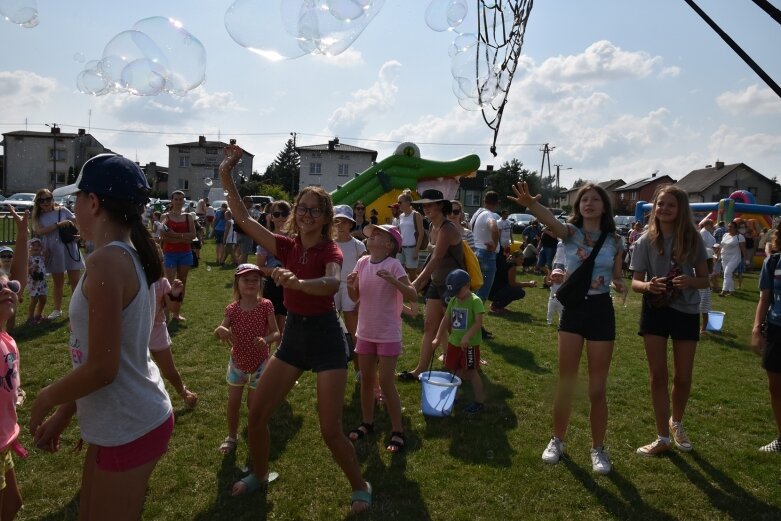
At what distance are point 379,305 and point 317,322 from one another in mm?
1195

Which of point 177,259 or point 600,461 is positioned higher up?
point 177,259

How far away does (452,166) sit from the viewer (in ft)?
65.2

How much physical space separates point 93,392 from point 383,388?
265 centimetres

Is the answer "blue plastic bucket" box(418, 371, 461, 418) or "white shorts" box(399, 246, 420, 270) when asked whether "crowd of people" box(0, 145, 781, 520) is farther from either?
"white shorts" box(399, 246, 420, 270)

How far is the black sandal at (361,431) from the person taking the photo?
4430 mm

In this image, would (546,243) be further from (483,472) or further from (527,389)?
(483,472)

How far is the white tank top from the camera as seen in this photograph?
195 centimetres

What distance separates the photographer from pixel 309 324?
3.22 meters

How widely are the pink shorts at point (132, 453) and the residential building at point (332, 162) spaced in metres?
65.4

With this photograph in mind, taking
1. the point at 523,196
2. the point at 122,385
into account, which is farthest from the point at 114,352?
the point at 523,196

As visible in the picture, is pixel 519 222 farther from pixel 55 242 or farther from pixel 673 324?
pixel 673 324

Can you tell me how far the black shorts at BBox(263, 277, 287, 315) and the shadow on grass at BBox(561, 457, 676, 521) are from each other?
3.01m

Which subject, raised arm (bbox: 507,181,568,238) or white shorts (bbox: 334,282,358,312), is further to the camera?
white shorts (bbox: 334,282,358,312)

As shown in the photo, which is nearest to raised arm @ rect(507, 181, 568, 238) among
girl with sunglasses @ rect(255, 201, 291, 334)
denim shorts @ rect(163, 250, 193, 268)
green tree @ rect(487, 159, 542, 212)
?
girl with sunglasses @ rect(255, 201, 291, 334)
